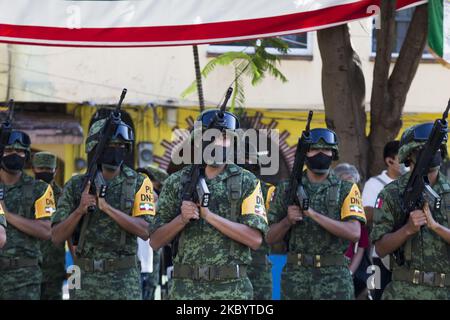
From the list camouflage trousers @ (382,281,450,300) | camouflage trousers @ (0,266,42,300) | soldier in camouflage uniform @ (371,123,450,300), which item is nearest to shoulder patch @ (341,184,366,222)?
soldier in camouflage uniform @ (371,123,450,300)

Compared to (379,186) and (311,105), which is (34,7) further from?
(311,105)

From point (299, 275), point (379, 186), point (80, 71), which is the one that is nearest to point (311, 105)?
point (80, 71)

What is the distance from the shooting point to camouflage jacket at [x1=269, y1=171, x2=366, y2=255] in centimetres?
802

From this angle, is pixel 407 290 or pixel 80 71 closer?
pixel 407 290

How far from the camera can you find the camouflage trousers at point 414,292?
6918mm

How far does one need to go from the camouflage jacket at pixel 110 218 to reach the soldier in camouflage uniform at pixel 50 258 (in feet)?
6.04

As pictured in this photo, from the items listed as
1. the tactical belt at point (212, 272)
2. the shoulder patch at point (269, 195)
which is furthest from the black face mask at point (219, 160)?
the shoulder patch at point (269, 195)

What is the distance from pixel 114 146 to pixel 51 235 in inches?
36.4

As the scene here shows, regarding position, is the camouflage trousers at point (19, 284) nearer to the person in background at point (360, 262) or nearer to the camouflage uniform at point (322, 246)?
the camouflage uniform at point (322, 246)

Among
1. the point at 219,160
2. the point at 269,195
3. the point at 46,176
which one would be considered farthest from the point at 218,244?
the point at 46,176

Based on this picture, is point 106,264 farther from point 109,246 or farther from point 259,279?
point 259,279

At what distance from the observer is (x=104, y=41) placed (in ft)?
31.1

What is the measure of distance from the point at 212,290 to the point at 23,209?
8.20ft

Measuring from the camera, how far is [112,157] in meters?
7.79
